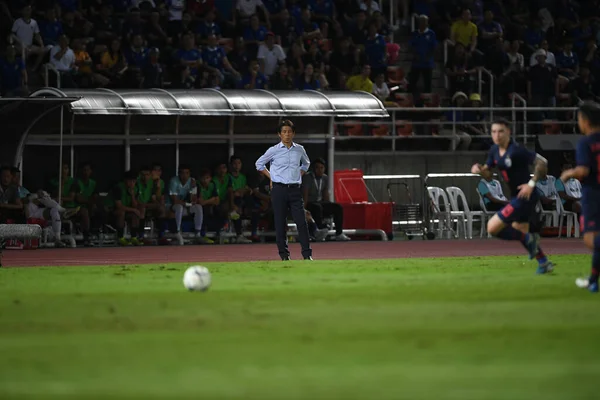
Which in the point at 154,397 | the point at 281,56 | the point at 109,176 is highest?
the point at 281,56

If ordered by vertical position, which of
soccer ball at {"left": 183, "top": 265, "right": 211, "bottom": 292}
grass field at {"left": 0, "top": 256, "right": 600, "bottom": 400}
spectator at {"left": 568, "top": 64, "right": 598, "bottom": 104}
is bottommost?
grass field at {"left": 0, "top": 256, "right": 600, "bottom": 400}

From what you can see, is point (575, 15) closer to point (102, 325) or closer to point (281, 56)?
point (281, 56)

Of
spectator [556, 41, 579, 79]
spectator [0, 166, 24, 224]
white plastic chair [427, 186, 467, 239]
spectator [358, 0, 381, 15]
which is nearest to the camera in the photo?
spectator [0, 166, 24, 224]

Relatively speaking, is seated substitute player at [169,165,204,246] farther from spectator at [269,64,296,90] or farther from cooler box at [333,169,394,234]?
spectator at [269,64,296,90]

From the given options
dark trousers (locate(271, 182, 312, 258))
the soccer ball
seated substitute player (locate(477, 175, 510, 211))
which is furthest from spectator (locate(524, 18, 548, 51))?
the soccer ball

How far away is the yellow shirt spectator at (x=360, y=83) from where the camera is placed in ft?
112

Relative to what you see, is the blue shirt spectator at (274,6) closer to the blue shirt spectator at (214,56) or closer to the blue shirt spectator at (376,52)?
the blue shirt spectator at (376,52)

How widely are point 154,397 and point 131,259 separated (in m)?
16.2

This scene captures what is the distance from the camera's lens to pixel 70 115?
28547mm

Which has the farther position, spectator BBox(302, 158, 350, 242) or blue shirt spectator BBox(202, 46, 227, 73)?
blue shirt spectator BBox(202, 46, 227, 73)

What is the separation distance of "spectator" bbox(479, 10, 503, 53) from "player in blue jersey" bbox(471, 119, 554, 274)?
70.4 ft

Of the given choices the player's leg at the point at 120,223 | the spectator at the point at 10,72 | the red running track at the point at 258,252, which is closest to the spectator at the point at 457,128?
the red running track at the point at 258,252

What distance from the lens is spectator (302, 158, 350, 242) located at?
30.2m

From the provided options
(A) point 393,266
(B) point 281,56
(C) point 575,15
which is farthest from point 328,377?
(C) point 575,15
